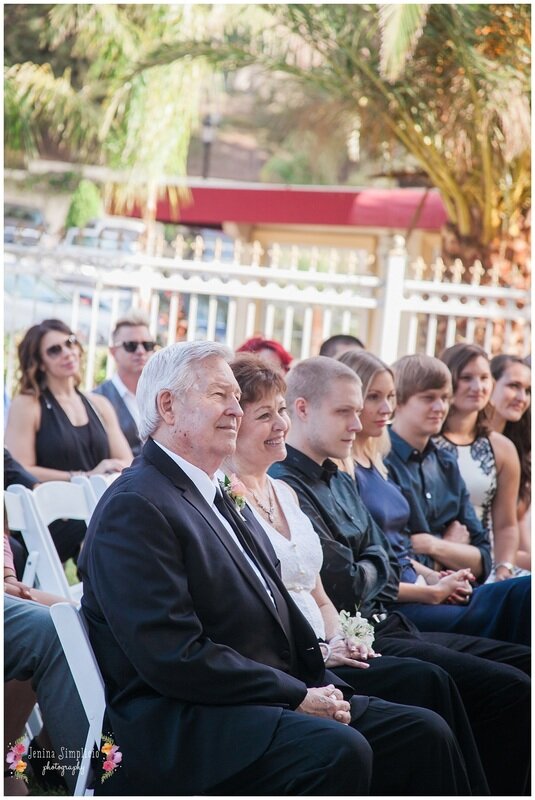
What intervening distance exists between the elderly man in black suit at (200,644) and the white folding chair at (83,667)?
0.03m

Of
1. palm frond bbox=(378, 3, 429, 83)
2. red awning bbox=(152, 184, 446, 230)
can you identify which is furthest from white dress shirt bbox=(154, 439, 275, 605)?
red awning bbox=(152, 184, 446, 230)

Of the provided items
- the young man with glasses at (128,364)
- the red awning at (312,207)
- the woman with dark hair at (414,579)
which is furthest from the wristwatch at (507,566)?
the red awning at (312,207)

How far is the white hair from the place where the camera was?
3271mm

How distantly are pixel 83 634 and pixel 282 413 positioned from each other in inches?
44.7

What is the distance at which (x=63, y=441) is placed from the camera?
636 cm

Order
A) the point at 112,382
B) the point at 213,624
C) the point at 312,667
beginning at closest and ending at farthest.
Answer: the point at 213,624 < the point at 312,667 < the point at 112,382

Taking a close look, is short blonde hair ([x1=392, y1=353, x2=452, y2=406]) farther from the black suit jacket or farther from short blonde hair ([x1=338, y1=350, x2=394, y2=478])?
the black suit jacket

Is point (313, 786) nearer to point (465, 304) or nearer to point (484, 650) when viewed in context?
point (484, 650)

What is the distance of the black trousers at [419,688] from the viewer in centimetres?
383

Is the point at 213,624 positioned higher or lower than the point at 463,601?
higher

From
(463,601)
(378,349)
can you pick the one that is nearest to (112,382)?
(463,601)

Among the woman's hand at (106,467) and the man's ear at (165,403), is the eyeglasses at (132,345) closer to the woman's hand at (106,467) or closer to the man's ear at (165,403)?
the woman's hand at (106,467)

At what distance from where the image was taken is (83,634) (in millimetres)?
3146

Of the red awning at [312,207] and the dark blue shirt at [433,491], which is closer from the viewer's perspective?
the dark blue shirt at [433,491]
